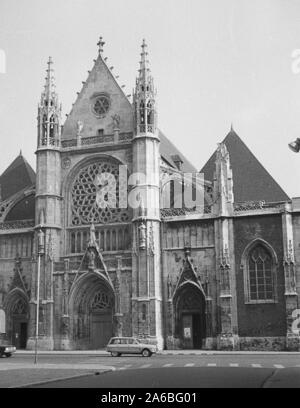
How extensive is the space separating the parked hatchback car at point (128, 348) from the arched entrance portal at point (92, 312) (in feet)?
27.6

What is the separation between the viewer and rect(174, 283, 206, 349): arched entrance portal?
4109cm

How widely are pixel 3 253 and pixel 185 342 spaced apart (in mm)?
14427

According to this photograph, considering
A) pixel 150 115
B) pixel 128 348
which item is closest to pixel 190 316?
pixel 128 348

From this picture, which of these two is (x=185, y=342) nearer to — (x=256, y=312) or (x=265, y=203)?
(x=256, y=312)

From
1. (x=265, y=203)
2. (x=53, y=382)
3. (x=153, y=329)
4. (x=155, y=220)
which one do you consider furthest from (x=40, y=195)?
(x=53, y=382)

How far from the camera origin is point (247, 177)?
47750mm

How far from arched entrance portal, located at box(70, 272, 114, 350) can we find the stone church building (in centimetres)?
7

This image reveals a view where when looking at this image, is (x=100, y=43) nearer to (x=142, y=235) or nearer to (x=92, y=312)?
(x=142, y=235)

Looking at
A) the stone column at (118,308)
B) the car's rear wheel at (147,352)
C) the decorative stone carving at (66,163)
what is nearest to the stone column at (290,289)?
the car's rear wheel at (147,352)

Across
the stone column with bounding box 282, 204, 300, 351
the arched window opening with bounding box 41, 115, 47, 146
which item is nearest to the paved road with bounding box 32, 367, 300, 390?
the stone column with bounding box 282, 204, 300, 351

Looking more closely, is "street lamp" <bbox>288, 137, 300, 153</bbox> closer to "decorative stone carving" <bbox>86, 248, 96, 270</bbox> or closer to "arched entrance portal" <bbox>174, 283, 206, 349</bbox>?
"arched entrance portal" <bbox>174, 283, 206, 349</bbox>

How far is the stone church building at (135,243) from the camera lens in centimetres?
4009

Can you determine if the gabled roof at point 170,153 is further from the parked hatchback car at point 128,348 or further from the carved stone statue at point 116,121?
the parked hatchback car at point 128,348

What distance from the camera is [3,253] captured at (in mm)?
45625
